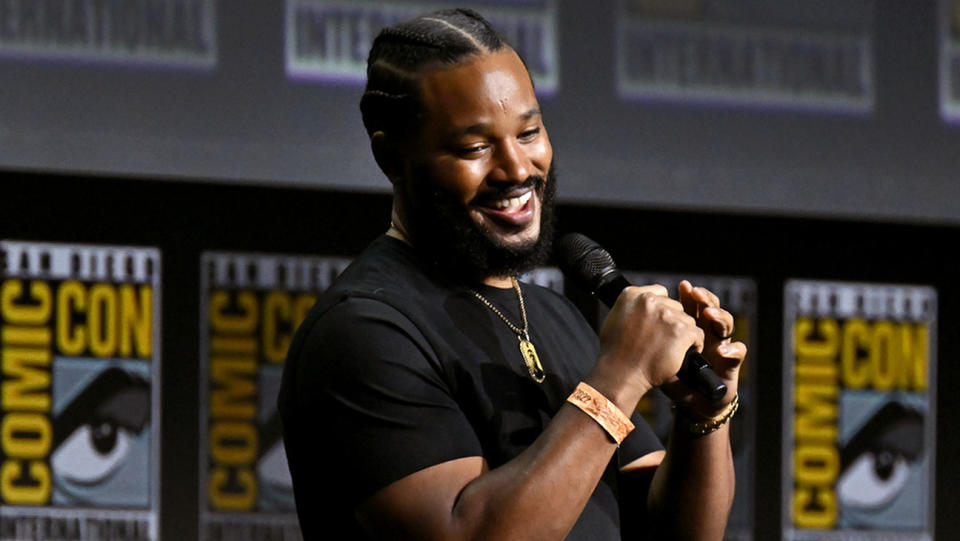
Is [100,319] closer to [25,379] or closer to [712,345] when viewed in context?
[25,379]

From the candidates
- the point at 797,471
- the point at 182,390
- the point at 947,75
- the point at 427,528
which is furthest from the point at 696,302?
the point at 947,75

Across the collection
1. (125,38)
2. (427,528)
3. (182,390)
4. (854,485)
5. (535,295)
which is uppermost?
(125,38)

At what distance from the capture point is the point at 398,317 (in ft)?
4.50

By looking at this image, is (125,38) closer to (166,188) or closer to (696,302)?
(166,188)

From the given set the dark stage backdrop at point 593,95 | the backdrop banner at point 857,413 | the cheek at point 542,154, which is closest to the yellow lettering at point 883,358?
the backdrop banner at point 857,413

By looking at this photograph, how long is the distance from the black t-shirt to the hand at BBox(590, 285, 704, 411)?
4.8 inches

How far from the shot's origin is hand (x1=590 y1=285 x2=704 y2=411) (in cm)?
131

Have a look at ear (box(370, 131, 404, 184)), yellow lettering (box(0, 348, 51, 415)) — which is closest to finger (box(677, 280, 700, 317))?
ear (box(370, 131, 404, 184))

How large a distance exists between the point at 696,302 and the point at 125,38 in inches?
89.1

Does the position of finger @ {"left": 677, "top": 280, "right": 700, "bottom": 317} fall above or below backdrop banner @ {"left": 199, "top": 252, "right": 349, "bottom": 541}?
above

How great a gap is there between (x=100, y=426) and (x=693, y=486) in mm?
2076

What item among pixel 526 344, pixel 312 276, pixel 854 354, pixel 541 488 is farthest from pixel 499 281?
pixel 854 354

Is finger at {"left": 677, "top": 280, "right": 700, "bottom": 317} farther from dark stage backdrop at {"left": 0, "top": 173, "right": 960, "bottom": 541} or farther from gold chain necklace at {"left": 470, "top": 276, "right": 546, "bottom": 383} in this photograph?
dark stage backdrop at {"left": 0, "top": 173, "right": 960, "bottom": 541}

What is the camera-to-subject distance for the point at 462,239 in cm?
146
